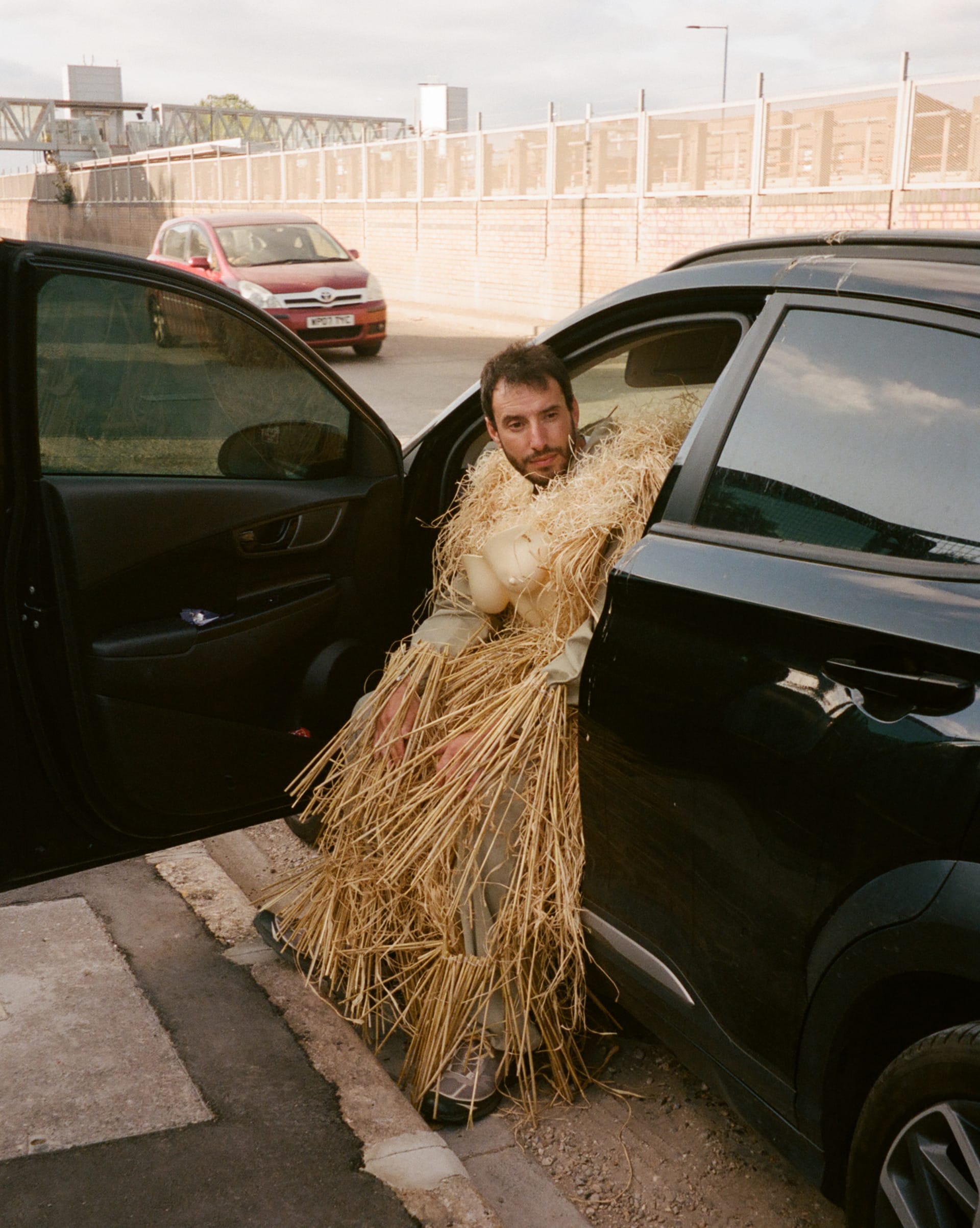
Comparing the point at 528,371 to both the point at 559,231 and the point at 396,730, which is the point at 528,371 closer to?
the point at 396,730

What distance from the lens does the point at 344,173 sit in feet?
110

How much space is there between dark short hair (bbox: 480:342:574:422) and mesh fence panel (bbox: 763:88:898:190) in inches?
641

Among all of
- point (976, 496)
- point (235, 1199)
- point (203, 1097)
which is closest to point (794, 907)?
point (976, 496)

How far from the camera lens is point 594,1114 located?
8.89 ft

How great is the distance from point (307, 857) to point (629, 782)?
71.1 inches

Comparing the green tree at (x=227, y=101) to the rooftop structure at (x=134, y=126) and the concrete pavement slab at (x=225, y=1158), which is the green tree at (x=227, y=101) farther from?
the concrete pavement slab at (x=225, y=1158)

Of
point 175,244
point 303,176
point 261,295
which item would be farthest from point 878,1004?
point 303,176

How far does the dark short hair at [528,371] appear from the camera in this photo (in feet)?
10.3

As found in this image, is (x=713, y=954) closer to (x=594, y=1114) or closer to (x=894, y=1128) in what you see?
(x=894, y=1128)

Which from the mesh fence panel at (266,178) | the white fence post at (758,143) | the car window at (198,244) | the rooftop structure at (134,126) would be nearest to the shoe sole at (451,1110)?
the car window at (198,244)

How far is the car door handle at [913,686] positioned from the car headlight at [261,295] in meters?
15.2

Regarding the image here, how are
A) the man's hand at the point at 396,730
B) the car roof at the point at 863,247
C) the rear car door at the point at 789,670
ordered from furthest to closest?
1. the man's hand at the point at 396,730
2. the car roof at the point at 863,247
3. the rear car door at the point at 789,670

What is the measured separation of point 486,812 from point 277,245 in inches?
640

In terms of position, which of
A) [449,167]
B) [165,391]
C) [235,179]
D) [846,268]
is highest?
[235,179]
